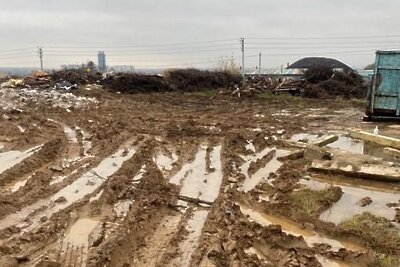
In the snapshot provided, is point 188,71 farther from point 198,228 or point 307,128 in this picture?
point 198,228

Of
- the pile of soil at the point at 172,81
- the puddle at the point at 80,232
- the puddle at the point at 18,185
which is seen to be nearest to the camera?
the puddle at the point at 80,232

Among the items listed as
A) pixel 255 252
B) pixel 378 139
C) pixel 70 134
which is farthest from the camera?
pixel 70 134

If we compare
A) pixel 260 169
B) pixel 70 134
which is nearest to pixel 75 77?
pixel 70 134

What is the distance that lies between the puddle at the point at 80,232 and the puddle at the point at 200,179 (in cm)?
166

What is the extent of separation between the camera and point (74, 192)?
677cm

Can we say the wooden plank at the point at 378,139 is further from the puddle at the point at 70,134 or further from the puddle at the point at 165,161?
the puddle at the point at 70,134

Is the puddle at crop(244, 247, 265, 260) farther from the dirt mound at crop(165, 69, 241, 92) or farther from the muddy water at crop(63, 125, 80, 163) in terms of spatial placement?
the dirt mound at crop(165, 69, 241, 92)

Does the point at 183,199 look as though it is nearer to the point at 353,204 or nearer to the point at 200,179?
the point at 200,179

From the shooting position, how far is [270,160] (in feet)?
29.2

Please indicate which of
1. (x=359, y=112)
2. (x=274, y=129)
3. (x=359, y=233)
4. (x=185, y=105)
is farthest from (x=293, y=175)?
(x=185, y=105)

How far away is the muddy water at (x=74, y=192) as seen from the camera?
5547 millimetres

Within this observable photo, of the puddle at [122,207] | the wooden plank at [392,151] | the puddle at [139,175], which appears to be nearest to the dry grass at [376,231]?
the puddle at [122,207]

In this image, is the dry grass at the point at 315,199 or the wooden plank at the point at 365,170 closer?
the dry grass at the point at 315,199

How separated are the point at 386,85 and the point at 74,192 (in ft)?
32.2
